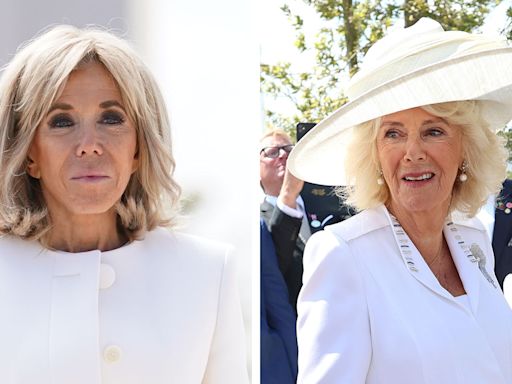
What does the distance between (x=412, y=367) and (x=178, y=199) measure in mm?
702

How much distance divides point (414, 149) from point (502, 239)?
1.40m

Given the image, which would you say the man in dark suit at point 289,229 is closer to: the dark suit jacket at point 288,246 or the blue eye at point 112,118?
the dark suit jacket at point 288,246

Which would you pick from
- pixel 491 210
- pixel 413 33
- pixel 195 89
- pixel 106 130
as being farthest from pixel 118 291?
pixel 491 210

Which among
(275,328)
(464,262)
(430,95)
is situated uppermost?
(430,95)

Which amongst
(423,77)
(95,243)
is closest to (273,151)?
(423,77)

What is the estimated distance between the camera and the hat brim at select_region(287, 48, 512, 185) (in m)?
2.61

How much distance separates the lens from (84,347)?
2.09 metres

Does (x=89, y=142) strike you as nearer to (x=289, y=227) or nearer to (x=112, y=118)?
(x=112, y=118)

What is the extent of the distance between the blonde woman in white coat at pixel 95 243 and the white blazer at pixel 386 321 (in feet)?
0.72

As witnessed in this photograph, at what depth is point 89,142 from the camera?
2.17m

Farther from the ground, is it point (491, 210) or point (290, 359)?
point (491, 210)

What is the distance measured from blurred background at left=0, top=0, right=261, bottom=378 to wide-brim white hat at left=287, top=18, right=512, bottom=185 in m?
0.34

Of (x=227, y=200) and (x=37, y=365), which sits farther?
(x=227, y=200)

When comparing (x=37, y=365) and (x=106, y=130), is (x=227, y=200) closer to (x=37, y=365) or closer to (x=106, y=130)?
(x=106, y=130)
